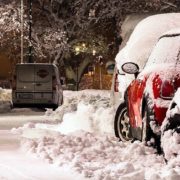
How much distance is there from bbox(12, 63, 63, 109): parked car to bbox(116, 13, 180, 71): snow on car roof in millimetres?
10643

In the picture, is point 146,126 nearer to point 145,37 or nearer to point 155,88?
point 155,88

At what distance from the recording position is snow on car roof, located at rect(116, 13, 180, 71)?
1342 centimetres

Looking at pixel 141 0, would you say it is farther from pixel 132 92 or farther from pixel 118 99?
pixel 132 92

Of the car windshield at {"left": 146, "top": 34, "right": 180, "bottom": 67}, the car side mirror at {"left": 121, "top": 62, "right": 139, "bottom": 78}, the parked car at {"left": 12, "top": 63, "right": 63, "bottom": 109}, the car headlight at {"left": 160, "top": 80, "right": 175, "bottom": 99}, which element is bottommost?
the parked car at {"left": 12, "top": 63, "right": 63, "bottom": 109}

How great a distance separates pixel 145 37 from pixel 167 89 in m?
4.88

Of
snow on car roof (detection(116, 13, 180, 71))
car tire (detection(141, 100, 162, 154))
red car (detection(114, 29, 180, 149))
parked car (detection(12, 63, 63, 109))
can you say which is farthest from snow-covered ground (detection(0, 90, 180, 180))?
parked car (detection(12, 63, 63, 109))

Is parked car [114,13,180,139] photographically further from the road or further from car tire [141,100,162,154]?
car tire [141,100,162,154]

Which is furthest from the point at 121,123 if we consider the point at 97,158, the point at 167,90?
the point at 167,90

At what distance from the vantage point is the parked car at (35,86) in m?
24.7

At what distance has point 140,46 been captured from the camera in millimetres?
13602

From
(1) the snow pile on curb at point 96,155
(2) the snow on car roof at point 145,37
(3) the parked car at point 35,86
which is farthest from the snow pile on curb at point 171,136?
(3) the parked car at point 35,86

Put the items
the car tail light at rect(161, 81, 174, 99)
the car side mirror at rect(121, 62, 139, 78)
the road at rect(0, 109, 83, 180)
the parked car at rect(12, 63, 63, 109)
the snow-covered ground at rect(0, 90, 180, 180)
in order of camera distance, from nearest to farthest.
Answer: the snow-covered ground at rect(0, 90, 180, 180)
the road at rect(0, 109, 83, 180)
the car tail light at rect(161, 81, 174, 99)
the car side mirror at rect(121, 62, 139, 78)
the parked car at rect(12, 63, 63, 109)

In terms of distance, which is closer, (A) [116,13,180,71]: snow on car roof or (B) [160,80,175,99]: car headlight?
(B) [160,80,175,99]: car headlight

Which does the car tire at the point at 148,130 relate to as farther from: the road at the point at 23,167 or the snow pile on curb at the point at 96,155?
the road at the point at 23,167
